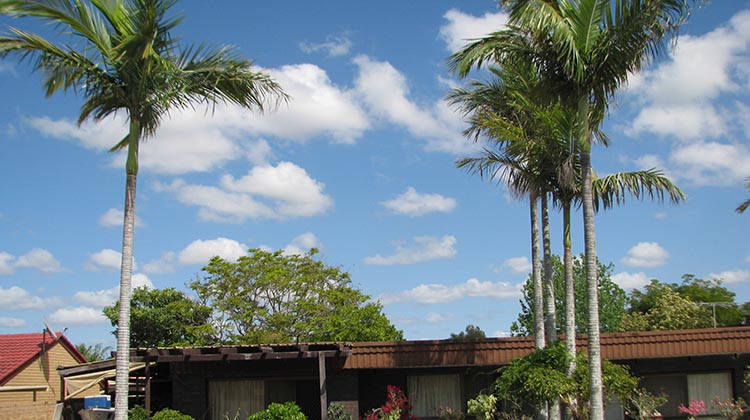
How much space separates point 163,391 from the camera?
1927cm

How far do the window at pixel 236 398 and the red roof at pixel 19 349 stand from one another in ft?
35.0

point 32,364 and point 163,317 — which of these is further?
point 163,317

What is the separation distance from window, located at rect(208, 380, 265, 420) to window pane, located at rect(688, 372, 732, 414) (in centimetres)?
1001

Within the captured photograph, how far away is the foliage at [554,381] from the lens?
1357cm

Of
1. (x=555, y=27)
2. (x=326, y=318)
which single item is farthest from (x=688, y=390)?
(x=326, y=318)

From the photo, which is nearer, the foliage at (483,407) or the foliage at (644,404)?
the foliage at (483,407)

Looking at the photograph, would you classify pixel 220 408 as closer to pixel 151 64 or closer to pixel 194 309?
pixel 151 64

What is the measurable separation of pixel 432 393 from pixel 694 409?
5702 mm

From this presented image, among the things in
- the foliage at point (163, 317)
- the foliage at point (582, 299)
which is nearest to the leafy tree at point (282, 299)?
the foliage at point (163, 317)

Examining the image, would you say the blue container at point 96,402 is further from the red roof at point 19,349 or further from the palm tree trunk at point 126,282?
the red roof at point 19,349

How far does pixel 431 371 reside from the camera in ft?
57.7

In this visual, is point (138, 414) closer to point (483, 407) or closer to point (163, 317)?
Result: point (483, 407)

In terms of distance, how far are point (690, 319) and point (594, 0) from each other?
35.4m

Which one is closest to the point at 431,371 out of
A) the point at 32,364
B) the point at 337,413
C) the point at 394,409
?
the point at 394,409
